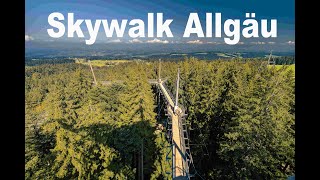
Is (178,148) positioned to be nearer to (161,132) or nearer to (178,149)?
(178,149)

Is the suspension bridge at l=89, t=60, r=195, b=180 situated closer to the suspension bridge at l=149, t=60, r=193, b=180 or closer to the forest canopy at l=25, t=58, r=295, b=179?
the suspension bridge at l=149, t=60, r=193, b=180

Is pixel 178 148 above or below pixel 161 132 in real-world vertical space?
above

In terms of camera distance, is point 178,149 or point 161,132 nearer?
point 178,149

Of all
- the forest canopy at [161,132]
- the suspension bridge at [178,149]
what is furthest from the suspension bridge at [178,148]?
the forest canopy at [161,132]

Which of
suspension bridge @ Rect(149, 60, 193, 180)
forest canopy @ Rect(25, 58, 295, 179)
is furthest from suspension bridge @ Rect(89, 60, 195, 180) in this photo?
forest canopy @ Rect(25, 58, 295, 179)

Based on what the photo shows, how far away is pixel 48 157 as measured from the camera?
13125 millimetres

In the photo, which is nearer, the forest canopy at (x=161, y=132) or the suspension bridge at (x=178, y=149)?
the suspension bridge at (x=178, y=149)

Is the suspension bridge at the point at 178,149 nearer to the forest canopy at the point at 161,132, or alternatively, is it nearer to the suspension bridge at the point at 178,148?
the suspension bridge at the point at 178,148

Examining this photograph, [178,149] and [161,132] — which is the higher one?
[178,149]

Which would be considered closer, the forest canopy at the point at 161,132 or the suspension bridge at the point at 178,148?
the suspension bridge at the point at 178,148

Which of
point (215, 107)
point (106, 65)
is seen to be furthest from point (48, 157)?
point (106, 65)

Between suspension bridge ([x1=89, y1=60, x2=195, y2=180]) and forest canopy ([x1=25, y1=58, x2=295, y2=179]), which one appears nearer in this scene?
suspension bridge ([x1=89, y1=60, x2=195, y2=180])

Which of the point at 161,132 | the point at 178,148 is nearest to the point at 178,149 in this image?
the point at 178,148
